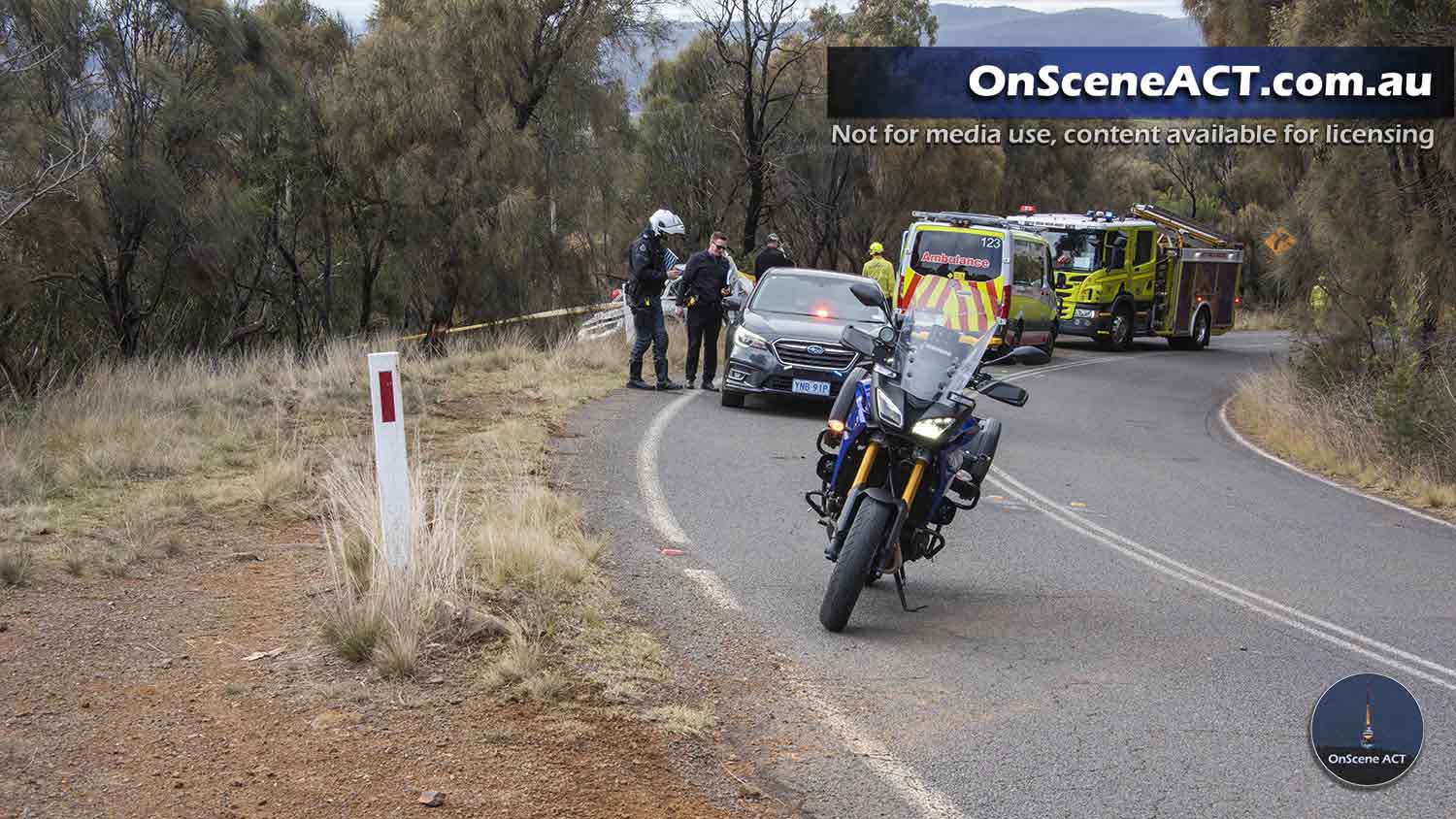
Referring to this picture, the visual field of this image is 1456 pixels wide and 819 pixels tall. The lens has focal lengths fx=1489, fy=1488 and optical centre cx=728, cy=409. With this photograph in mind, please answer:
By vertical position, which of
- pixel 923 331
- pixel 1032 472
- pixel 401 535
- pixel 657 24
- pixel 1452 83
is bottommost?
pixel 1032 472

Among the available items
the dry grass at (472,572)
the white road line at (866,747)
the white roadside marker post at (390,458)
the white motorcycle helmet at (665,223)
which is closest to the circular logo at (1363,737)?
the white road line at (866,747)

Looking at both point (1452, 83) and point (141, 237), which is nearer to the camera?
point (1452, 83)

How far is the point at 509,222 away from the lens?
28.6m

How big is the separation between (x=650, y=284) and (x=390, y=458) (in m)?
10.5

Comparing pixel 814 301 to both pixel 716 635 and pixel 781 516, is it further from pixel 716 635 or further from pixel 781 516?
pixel 716 635

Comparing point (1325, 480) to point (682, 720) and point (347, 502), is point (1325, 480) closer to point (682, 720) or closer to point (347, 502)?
point (347, 502)

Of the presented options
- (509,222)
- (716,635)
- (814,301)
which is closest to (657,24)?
(509,222)

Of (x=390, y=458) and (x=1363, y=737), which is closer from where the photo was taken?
(x=1363, y=737)

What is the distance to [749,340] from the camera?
1667 centimetres

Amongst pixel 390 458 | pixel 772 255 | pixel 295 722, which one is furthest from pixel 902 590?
pixel 772 255

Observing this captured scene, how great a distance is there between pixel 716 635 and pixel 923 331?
2069 millimetres

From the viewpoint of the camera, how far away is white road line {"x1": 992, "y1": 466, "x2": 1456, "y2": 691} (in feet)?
23.9

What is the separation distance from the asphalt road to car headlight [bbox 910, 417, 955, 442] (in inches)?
39.3

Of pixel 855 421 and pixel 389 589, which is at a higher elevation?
pixel 855 421
